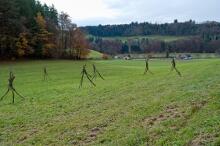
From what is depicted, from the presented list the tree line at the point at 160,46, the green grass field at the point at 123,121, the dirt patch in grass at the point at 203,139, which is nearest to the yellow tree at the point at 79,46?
the tree line at the point at 160,46

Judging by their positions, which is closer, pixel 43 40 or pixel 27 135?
pixel 27 135

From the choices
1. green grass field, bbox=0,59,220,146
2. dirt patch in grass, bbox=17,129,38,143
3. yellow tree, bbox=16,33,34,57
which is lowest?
dirt patch in grass, bbox=17,129,38,143

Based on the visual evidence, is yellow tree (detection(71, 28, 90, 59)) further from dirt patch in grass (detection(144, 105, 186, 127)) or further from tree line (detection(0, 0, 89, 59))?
dirt patch in grass (detection(144, 105, 186, 127))

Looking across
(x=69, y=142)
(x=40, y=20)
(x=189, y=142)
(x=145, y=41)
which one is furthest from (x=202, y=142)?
(x=145, y=41)

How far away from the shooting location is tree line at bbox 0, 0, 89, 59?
87875mm

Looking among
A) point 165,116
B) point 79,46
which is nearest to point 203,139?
point 165,116

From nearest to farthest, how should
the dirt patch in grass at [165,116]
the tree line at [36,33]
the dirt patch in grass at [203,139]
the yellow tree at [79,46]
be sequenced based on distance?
the dirt patch in grass at [203,139] → the dirt patch in grass at [165,116] → the tree line at [36,33] → the yellow tree at [79,46]

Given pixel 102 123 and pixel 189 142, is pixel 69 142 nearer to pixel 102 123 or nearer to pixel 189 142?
pixel 102 123

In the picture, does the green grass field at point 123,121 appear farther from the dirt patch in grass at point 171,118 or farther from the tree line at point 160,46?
the tree line at point 160,46

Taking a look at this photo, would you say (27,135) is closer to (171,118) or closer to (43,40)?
(171,118)

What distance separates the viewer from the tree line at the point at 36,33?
87875 mm

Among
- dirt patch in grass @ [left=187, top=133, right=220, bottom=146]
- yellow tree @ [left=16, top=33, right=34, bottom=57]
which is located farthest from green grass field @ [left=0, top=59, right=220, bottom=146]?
yellow tree @ [left=16, top=33, right=34, bottom=57]

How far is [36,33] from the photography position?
9319 cm

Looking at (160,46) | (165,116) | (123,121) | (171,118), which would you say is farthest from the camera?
(160,46)
